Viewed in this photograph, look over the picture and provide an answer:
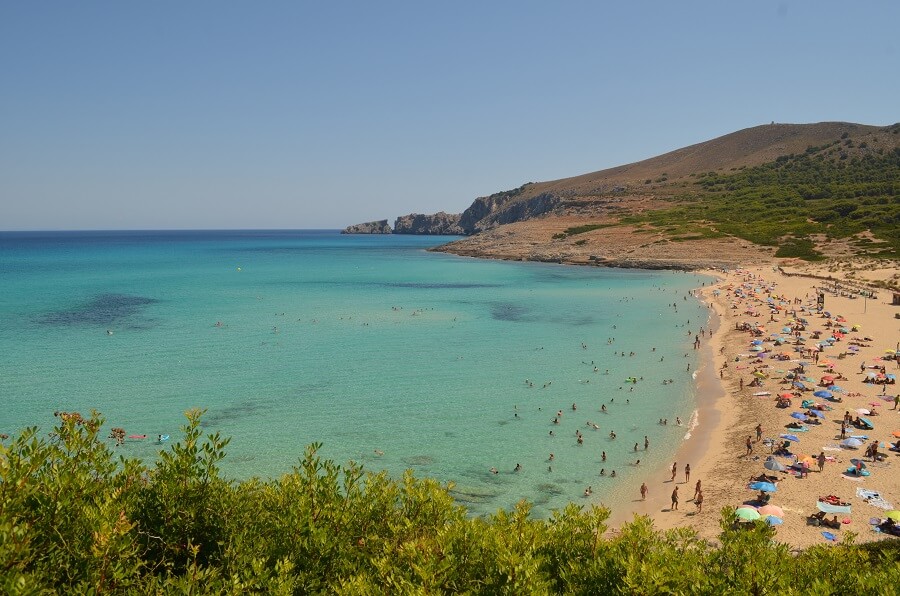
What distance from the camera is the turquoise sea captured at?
88.3 feet

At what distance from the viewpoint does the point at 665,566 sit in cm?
925

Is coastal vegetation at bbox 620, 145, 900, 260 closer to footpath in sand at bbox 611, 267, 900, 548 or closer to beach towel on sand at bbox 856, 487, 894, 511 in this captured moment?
footpath in sand at bbox 611, 267, 900, 548

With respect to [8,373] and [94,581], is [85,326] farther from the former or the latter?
[94,581]

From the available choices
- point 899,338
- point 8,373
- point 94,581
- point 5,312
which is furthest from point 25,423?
point 899,338

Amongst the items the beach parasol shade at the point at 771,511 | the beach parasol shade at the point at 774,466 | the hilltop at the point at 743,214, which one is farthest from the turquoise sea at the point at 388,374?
the hilltop at the point at 743,214

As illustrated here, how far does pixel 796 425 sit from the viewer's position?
93.1ft

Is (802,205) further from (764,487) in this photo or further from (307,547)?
(307,547)

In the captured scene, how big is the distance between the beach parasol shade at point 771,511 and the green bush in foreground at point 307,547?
9.25m

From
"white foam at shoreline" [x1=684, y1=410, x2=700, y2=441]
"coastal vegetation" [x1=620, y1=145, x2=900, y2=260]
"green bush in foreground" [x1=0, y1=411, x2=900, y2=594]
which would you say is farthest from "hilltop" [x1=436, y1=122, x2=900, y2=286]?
"green bush in foreground" [x1=0, y1=411, x2=900, y2=594]

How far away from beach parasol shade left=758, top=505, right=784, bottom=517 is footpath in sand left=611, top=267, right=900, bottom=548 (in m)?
0.07

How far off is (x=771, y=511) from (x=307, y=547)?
1792 centimetres

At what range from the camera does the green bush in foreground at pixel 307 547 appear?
8.27 m

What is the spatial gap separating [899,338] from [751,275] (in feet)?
146

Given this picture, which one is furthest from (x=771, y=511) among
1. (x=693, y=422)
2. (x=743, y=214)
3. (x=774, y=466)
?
(x=743, y=214)
